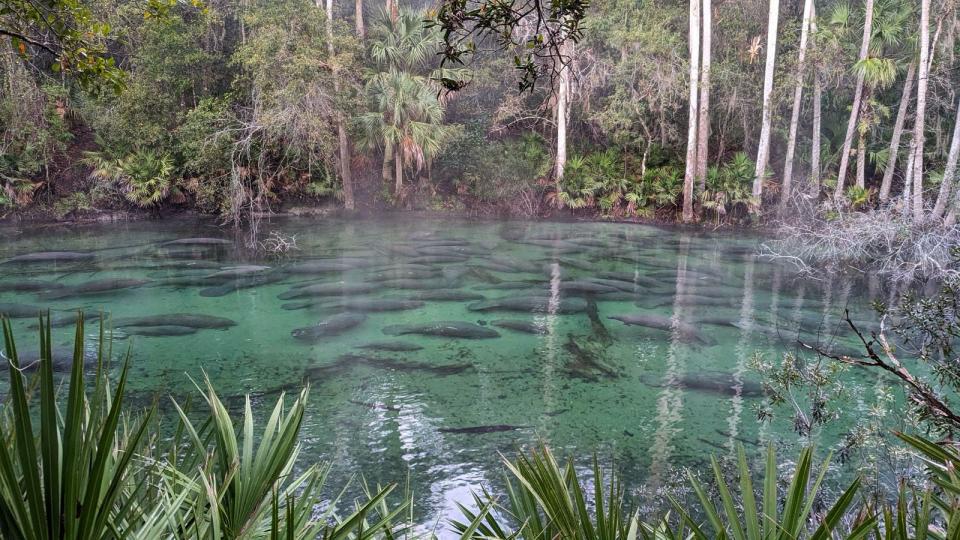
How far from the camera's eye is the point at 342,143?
21781 mm

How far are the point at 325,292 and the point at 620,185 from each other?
42.9 feet

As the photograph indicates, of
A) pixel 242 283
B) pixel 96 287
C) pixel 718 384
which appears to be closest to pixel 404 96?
pixel 242 283

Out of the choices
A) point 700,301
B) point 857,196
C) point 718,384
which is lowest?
point 718,384

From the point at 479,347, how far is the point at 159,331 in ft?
16.0

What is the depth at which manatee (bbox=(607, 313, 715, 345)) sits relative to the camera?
10.4 metres

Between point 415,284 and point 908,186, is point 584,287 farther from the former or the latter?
point 908,186

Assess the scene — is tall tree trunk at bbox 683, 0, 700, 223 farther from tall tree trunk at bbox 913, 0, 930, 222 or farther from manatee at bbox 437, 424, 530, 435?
manatee at bbox 437, 424, 530, 435

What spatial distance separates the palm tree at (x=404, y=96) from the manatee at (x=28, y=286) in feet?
34.6

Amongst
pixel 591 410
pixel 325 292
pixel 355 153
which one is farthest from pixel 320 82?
pixel 591 410

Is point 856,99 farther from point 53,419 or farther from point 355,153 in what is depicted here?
point 53,419

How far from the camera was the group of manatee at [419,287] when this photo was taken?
34.8ft

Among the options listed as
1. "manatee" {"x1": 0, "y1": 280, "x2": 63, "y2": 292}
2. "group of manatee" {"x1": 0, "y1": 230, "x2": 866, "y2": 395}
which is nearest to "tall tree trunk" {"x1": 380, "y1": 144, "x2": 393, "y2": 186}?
"group of manatee" {"x1": 0, "y1": 230, "x2": 866, "y2": 395}

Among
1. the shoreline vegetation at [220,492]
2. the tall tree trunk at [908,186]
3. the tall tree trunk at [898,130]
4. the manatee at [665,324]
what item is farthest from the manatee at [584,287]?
the shoreline vegetation at [220,492]

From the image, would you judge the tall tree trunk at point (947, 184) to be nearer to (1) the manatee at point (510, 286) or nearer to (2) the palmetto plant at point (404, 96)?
(1) the manatee at point (510, 286)
